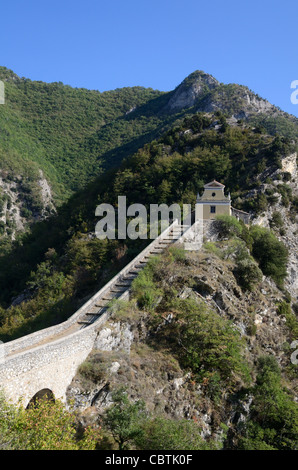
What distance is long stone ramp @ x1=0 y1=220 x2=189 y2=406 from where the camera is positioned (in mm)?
11883

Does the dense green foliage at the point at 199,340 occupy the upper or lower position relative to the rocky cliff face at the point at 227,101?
lower

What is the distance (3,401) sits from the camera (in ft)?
35.5

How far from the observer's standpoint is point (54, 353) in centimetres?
1341

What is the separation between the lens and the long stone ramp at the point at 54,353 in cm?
1188

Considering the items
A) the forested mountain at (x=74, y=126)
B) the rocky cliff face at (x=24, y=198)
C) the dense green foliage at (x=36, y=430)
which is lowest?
the dense green foliage at (x=36, y=430)

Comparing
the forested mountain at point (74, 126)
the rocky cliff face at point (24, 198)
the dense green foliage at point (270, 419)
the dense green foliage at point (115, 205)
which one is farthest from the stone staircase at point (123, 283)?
the rocky cliff face at point (24, 198)

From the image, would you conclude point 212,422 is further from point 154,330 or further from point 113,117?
point 113,117

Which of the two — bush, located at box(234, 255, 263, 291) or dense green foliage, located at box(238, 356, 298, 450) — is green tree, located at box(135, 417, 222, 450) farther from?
bush, located at box(234, 255, 263, 291)

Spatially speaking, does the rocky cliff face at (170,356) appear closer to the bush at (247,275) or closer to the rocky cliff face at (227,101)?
the bush at (247,275)

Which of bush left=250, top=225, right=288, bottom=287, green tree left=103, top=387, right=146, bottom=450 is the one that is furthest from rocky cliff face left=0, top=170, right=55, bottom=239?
green tree left=103, top=387, right=146, bottom=450

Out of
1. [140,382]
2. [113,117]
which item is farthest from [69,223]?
[113,117]

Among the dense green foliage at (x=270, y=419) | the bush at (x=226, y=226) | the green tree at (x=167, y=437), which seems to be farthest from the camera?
the bush at (x=226, y=226)

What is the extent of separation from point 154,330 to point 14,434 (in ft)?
29.2

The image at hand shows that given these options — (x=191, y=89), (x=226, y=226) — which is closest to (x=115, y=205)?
(x=226, y=226)
